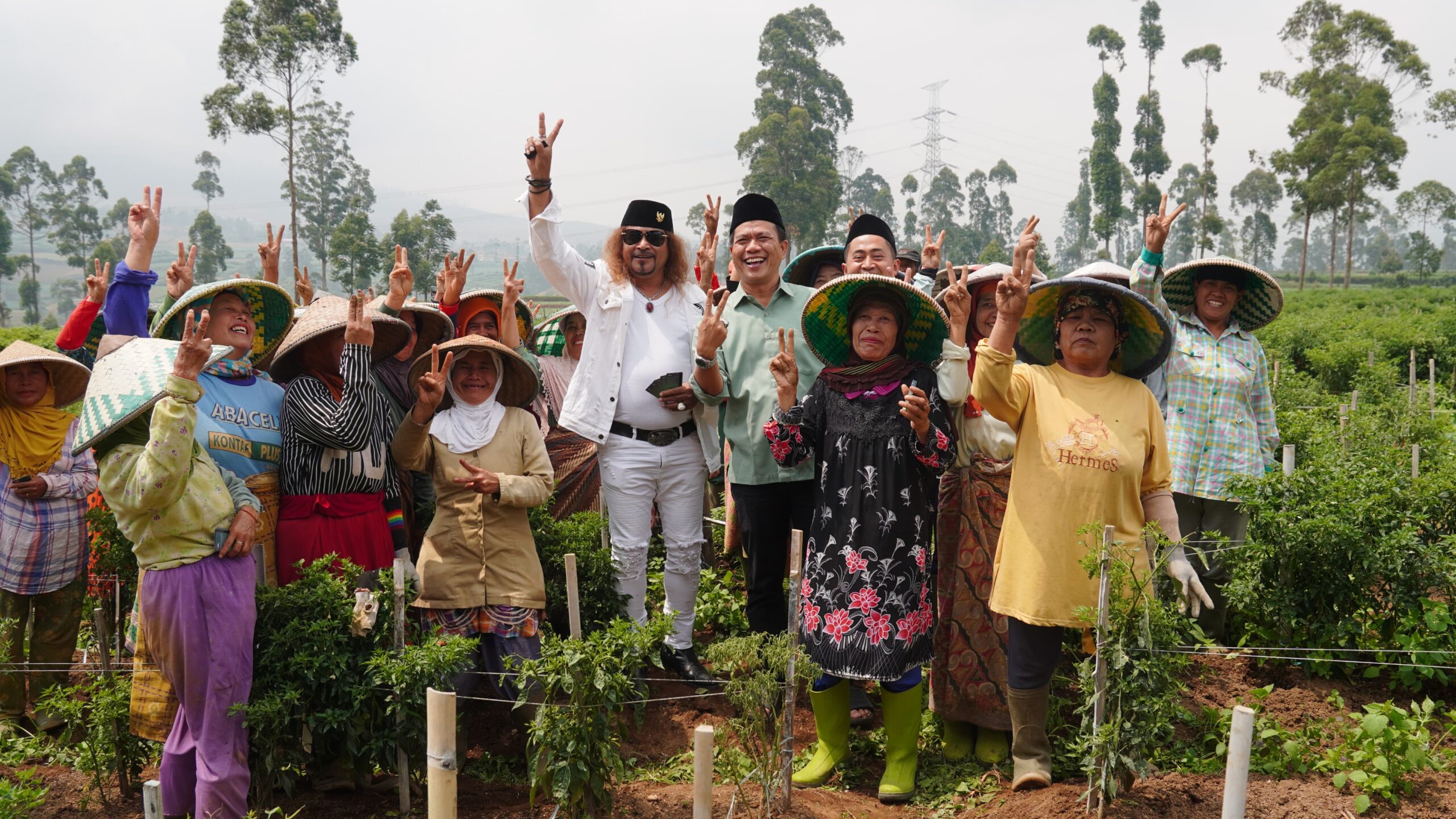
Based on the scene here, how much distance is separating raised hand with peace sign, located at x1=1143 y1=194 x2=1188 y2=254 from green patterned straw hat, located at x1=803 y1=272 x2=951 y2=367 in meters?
1.30

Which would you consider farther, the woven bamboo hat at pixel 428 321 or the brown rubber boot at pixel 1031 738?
the woven bamboo hat at pixel 428 321

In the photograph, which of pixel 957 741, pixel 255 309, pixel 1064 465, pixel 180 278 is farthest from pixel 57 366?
pixel 1064 465

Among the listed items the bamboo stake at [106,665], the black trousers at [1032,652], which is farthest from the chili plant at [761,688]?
the bamboo stake at [106,665]

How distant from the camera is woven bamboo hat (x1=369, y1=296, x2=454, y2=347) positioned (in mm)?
5062

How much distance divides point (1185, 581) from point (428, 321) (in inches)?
155

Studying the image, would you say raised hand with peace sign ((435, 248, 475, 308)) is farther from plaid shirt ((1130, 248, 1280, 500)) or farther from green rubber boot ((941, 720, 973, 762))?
plaid shirt ((1130, 248, 1280, 500))

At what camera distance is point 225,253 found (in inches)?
2734

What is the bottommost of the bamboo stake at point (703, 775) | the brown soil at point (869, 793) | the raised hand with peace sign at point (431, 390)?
the brown soil at point (869, 793)

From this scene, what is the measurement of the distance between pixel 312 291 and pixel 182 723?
3284 millimetres

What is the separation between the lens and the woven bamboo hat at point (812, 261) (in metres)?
5.72

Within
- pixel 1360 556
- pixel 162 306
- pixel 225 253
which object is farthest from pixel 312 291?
pixel 225 253

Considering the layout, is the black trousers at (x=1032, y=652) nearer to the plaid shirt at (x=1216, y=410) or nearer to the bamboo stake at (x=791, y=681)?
the bamboo stake at (x=791, y=681)

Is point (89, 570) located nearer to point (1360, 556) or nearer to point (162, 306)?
point (162, 306)

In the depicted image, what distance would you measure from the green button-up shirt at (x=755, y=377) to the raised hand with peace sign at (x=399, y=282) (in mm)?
1469
